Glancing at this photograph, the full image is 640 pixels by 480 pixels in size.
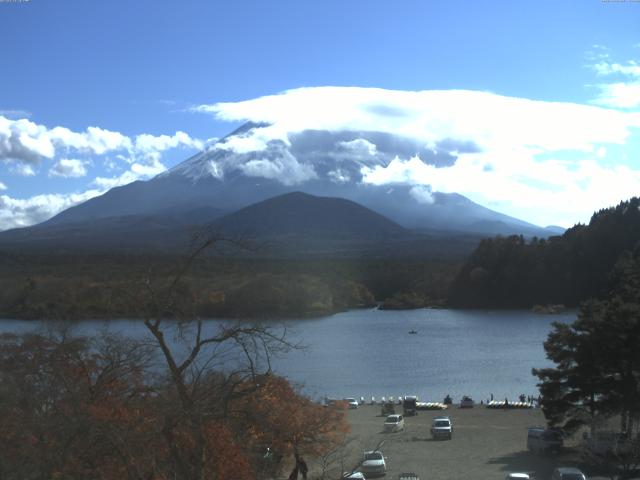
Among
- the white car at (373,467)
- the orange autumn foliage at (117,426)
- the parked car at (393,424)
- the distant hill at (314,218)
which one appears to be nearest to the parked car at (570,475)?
the white car at (373,467)

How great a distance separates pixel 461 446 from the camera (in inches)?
631

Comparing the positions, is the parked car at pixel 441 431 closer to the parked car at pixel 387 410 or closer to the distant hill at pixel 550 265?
the parked car at pixel 387 410

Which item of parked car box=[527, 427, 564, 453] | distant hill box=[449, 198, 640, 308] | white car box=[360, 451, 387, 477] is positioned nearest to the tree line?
white car box=[360, 451, 387, 477]

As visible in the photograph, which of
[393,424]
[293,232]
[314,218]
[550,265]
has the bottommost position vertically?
[393,424]

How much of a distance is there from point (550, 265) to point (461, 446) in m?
49.3

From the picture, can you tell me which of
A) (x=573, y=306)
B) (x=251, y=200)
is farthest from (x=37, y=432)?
(x=251, y=200)

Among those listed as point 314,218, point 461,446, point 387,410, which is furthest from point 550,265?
point 314,218

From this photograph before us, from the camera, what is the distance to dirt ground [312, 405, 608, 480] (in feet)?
43.5

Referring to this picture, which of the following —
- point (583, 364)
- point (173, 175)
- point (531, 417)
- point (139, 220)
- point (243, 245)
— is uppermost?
point (173, 175)

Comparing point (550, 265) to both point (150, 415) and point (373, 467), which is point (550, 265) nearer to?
point (373, 467)

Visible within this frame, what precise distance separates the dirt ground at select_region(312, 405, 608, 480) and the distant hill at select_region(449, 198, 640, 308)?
41.6m

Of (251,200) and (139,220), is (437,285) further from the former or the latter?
(251,200)

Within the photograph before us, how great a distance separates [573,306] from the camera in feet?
200

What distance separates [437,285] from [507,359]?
123 ft
